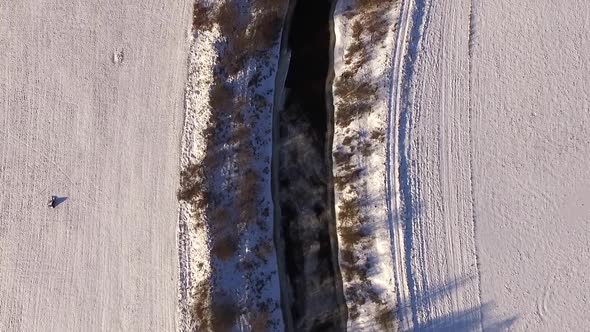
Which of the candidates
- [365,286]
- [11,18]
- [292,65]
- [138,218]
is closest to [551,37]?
[292,65]

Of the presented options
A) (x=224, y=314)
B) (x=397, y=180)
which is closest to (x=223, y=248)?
(x=224, y=314)

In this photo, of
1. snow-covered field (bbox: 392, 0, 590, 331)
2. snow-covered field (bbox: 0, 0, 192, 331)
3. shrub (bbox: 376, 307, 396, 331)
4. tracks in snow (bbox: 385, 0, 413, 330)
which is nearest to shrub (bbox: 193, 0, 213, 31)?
snow-covered field (bbox: 0, 0, 192, 331)

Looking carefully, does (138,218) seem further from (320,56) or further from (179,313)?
(320,56)

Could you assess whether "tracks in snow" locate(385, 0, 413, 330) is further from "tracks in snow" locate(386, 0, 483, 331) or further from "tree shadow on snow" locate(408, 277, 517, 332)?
"tree shadow on snow" locate(408, 277, 517, 332)

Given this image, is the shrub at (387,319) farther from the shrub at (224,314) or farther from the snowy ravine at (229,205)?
the shrub at (224,314)

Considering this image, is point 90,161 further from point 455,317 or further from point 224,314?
point 455,317
